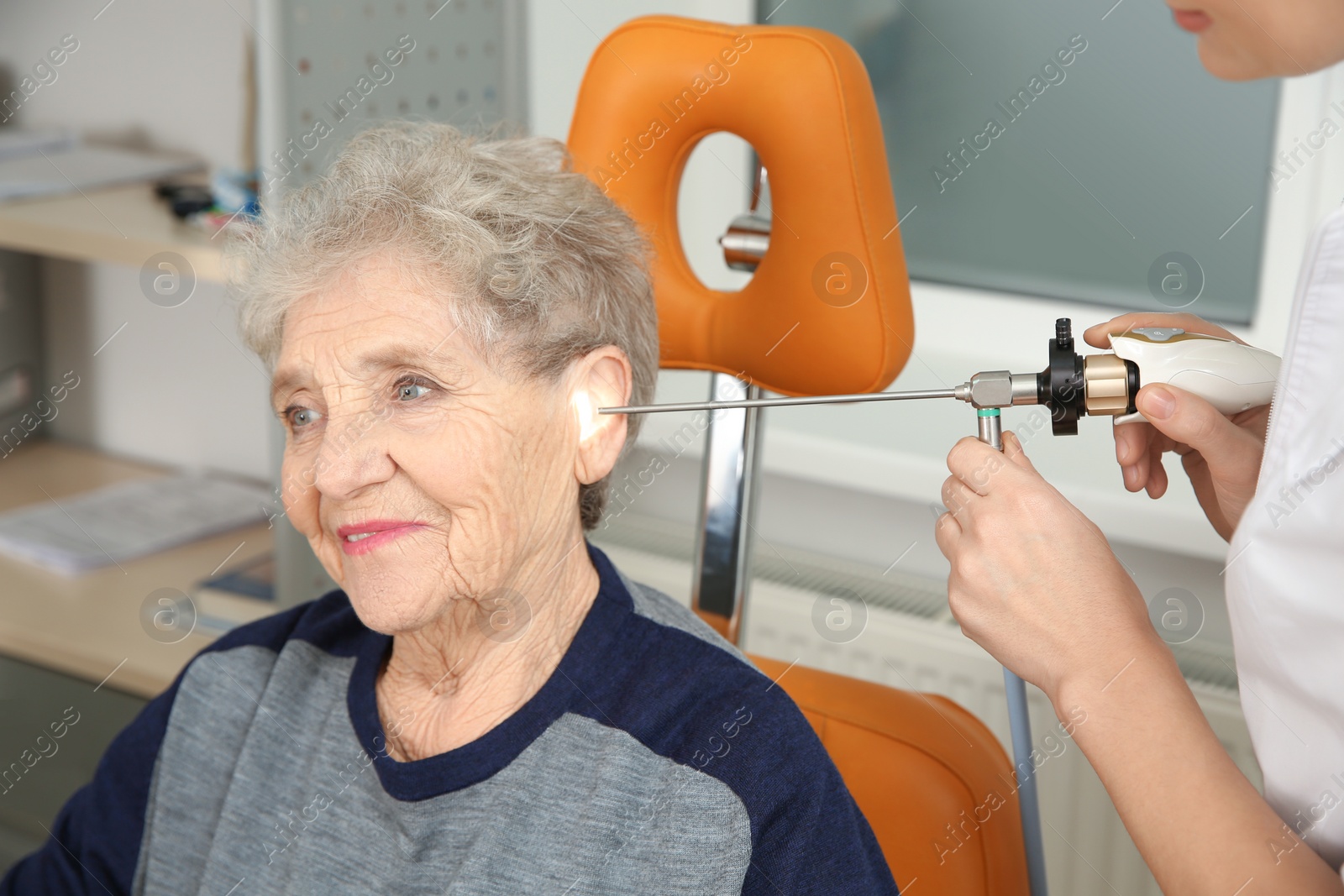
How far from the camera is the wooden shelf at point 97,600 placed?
6.24 ft

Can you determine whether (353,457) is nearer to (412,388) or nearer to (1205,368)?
(412,388)

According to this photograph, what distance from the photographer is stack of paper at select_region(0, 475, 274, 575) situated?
2.23 meters

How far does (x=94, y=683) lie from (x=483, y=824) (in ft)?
4.08

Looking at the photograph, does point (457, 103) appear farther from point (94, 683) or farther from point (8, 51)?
point (8, 51)

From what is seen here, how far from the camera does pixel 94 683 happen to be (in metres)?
1.96

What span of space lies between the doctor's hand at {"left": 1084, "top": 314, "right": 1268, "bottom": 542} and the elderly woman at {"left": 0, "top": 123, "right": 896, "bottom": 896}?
0.34 metres

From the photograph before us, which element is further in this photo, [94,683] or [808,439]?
[94,683]

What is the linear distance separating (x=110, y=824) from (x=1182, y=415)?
3.48 ft

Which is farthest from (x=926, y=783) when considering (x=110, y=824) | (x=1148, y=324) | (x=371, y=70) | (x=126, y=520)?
(x=126, y=520)

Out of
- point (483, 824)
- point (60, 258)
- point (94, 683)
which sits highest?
point (60, 258)

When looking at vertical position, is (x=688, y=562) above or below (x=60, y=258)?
below

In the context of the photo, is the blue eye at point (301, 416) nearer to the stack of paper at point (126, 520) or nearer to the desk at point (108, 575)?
the desk at point (108, 575)

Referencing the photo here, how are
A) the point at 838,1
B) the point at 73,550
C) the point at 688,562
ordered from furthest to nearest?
the point at 73,550, the point at 688,562, the point at 838,1

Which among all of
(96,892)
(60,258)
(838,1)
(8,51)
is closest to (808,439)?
(838,1)
